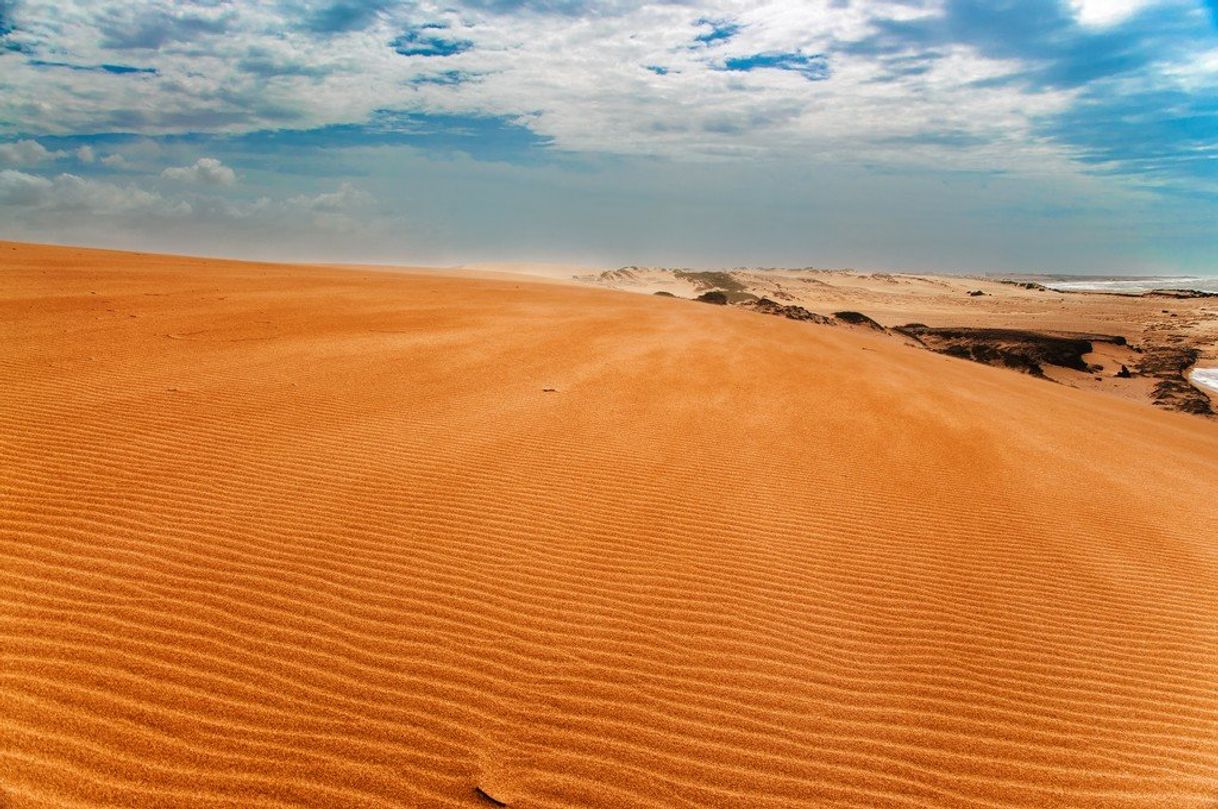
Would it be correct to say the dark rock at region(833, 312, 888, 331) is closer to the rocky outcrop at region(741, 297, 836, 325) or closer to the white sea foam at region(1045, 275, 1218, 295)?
the rocky outcrop at region(741, 297, 836, 325)

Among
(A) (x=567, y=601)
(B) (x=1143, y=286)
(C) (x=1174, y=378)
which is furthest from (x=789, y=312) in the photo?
(B) (x=1143, y=286)

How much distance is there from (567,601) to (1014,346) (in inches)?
944

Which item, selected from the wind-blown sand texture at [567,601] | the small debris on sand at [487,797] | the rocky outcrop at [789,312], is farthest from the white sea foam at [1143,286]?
the small debris on sand at [487,797]

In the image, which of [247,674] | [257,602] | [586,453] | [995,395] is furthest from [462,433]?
[995,395]

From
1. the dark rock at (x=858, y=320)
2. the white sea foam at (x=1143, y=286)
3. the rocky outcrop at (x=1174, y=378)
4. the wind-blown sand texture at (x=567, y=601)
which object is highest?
the white sea foam at (x=1143, y=286)

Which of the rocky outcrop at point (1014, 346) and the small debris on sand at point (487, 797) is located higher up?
the rocky outcrop at point (1014, 346)

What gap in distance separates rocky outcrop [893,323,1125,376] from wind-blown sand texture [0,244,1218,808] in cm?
1375

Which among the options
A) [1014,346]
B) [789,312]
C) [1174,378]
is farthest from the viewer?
[789,312]

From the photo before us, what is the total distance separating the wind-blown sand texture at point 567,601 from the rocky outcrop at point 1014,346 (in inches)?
542

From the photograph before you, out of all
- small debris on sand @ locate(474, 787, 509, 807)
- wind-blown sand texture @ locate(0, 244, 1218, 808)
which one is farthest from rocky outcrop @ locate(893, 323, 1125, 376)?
small debris on sand @ locate(474, 787, 509, 807)

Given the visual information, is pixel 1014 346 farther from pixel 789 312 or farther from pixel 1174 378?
pixel 789 312

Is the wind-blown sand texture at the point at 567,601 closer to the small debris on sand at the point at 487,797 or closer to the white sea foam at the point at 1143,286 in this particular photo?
the small debris on sand at the point at 487,797

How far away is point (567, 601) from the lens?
15.2ft

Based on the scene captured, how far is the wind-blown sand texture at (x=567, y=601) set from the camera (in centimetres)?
322
